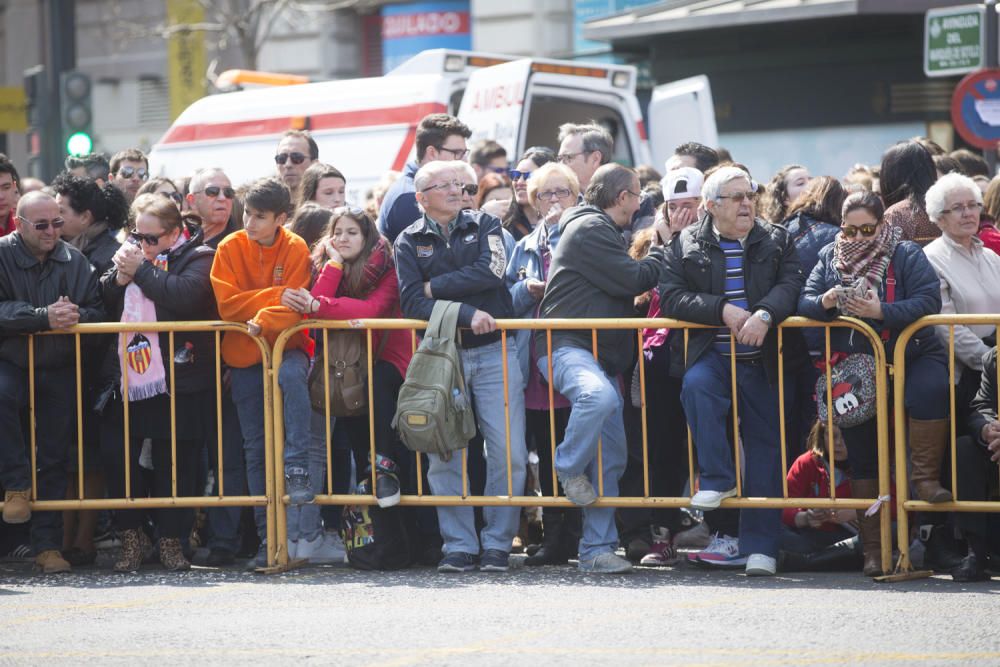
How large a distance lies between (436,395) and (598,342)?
2.90 ft

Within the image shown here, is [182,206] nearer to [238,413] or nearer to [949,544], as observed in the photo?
[238,413]

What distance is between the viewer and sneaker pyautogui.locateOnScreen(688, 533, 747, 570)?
27.4 ft

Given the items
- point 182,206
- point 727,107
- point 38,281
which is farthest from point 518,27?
point 38,281

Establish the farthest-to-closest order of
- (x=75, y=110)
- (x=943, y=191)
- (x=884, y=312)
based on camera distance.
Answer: (x=75, y=110), (x=943, y=191), (x=884, y=312)

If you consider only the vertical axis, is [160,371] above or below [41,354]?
below

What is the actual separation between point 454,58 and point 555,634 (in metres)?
7.63

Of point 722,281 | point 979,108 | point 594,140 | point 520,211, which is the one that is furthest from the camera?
point 979,108

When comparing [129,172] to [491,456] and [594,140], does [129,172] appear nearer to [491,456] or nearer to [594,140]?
[594,140]

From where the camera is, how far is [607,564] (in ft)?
27.0

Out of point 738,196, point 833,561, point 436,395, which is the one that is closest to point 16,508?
point 436,395

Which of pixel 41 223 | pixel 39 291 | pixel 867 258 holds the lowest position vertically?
pixel 39 291

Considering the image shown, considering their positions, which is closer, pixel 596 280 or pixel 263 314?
pixel 596 280

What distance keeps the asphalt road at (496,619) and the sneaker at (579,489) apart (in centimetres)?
38

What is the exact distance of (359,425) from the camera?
876 cm
